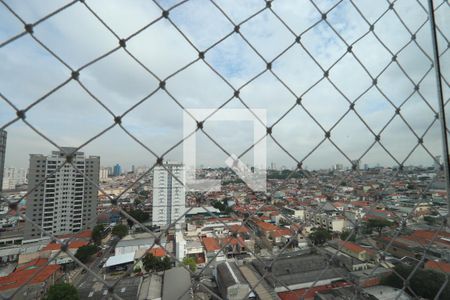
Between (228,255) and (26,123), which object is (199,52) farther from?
(228,255)

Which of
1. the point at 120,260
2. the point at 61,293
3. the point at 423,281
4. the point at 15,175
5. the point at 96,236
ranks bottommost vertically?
the point at 120,260

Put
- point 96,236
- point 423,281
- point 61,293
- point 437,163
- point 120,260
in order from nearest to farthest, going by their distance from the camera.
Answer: point 437,163 < point 96,236 < point 423,281 < point 61,293 < point 120,260

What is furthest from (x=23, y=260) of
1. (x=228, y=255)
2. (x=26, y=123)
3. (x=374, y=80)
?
(x=374, y=80)

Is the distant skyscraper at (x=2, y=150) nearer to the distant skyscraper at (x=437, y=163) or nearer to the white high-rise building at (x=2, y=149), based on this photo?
the white high-rise building at (x=2, y=149)

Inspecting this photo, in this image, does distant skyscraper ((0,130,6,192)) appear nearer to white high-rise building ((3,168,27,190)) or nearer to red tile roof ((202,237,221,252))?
white high-rise building ((3,168,27,190))

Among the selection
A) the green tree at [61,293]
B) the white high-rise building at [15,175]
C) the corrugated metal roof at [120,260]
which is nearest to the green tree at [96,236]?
the white high-rise building at [15,175]

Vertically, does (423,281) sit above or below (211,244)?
above

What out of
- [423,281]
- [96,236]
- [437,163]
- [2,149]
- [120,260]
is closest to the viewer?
[2,149]

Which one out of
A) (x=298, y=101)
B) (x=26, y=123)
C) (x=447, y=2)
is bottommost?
(x=26, y=123)

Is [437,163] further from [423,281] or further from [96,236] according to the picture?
[423,281]

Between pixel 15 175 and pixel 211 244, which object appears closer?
pixel 15 175

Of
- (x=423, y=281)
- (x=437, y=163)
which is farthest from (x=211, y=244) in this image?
(x=437, y=163)
